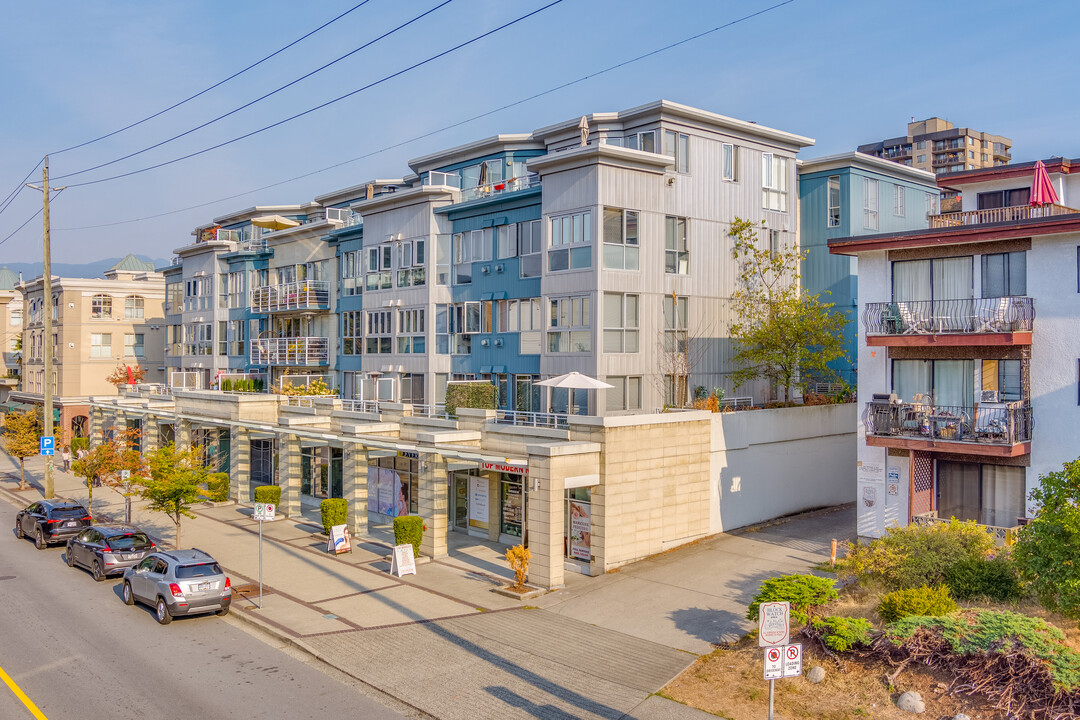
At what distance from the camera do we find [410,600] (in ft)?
67.7

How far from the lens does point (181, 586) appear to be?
19.0 m

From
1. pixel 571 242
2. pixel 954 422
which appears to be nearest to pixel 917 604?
pixel 954 422

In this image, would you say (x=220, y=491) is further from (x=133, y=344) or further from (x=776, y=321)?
(x=133, y=344)

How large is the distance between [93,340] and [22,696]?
177 ft

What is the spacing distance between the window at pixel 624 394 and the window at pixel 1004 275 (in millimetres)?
11476

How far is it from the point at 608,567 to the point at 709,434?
574 cm

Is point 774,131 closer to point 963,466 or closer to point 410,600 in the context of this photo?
point 963,466

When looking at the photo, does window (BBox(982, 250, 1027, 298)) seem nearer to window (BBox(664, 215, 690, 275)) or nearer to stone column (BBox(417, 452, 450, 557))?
window (BBox(664, 215, 690, 275))

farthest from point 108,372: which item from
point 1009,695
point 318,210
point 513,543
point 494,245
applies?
point 1009,695

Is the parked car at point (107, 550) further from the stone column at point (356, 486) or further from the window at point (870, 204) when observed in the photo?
the window at point (870, 204)

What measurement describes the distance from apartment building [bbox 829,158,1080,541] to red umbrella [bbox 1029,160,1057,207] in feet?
1.09

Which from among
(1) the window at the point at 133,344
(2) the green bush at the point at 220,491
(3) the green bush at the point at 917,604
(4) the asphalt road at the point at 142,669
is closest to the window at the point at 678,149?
(3) the green bush at the point at 917,604

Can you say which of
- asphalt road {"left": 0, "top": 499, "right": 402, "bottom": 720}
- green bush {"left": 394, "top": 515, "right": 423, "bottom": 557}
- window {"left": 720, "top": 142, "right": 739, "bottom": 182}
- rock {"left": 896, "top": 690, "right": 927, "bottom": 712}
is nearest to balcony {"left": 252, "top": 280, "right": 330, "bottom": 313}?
green bush {"left": 394, "top": 515, "right": 423, "bottom": 557}

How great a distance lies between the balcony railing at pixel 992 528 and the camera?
20.3m
